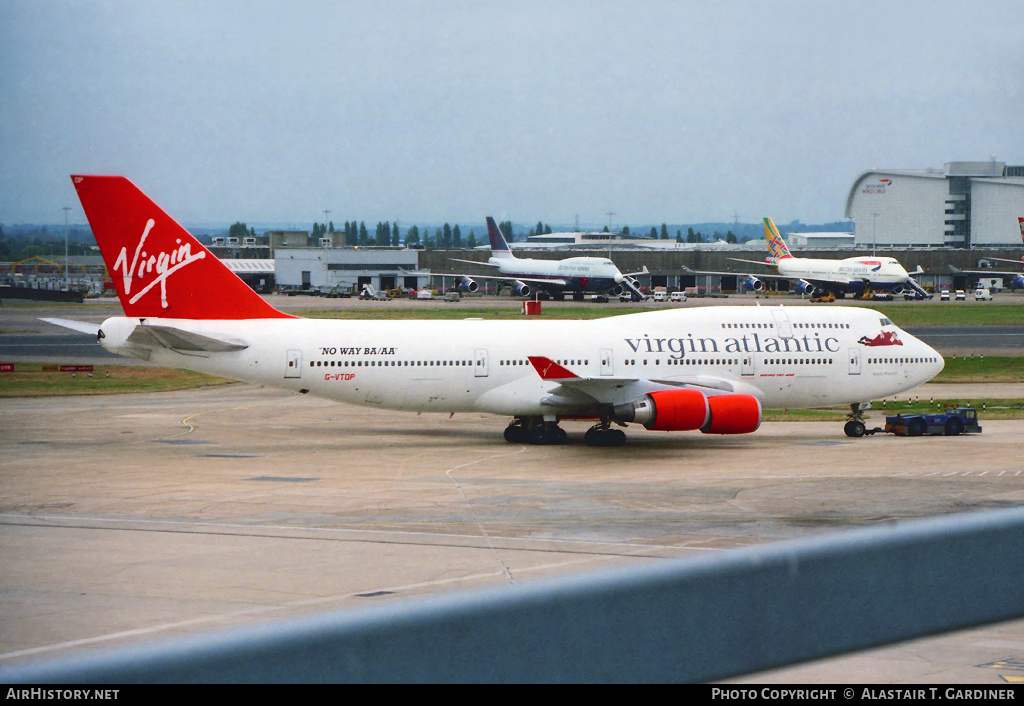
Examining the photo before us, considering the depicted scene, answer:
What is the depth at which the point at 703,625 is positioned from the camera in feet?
16.0

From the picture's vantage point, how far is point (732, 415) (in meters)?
34.4

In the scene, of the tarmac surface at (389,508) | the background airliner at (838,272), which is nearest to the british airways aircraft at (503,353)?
the tarmac surface at (389,508)

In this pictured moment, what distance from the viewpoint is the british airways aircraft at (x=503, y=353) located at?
3512 cm

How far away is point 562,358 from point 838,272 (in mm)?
76097

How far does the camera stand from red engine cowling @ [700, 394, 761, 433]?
34406 millimetres

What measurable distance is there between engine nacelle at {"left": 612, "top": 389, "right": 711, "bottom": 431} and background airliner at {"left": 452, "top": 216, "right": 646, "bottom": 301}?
76388 mm

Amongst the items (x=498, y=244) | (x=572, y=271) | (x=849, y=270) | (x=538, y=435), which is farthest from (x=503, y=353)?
(x=498, y=244)

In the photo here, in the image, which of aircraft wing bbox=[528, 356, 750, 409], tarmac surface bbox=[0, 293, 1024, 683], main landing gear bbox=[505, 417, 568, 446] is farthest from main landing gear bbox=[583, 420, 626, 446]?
main landing gear bbox=[505, 417, 568, 446]

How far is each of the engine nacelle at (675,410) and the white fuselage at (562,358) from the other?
162cm

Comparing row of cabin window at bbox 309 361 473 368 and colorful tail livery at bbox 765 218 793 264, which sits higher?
colorful tail livery at bbox 765 218 793 264

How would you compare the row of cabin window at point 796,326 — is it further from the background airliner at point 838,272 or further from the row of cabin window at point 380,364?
the background airliner at point 838,272

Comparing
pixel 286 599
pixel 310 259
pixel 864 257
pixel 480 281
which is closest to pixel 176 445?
pixel 286 599

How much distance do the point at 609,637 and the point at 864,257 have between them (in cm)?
10464

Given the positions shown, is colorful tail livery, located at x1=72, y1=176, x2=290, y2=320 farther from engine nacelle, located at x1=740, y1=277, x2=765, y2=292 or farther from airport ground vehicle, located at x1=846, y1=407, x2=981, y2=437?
engine nacelle, located at x1=740, y1=277, x2=765, y2=292
